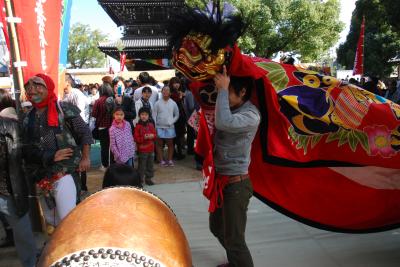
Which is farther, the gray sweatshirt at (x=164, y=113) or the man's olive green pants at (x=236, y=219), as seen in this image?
the gray sweatshirt at (x=164, y=113)

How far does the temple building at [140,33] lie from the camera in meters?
21.2

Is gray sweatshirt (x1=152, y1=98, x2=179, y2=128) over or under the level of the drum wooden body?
under

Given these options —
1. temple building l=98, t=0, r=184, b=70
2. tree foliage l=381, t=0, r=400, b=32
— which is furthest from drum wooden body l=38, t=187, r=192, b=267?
temple building l=98, t=0, r=184, b=70

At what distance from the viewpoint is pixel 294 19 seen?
2080cm

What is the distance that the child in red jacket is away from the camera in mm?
5574

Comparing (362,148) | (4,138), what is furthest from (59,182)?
(362,148)

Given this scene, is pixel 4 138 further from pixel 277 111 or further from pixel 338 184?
pixel 338 184

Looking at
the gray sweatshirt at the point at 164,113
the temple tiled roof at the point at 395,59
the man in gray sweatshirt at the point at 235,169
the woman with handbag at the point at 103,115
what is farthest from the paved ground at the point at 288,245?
the temple tiled roof at the point at 395,59

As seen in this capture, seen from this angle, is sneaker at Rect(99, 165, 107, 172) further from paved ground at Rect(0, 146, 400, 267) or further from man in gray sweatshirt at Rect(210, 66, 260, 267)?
man in gray sweatshirt at Rect(210, 66, 260, 267)

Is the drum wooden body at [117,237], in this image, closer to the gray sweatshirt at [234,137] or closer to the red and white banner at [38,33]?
the gray sweatshirt at [234,137]

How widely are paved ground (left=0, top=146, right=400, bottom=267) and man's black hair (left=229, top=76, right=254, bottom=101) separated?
1.48 meters

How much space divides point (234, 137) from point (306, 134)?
0.74 metres

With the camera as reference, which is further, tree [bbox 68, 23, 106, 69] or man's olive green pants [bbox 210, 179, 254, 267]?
tree [bbox 68, 23, 106, 69]

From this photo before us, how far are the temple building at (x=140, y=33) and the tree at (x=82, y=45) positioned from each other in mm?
37769
